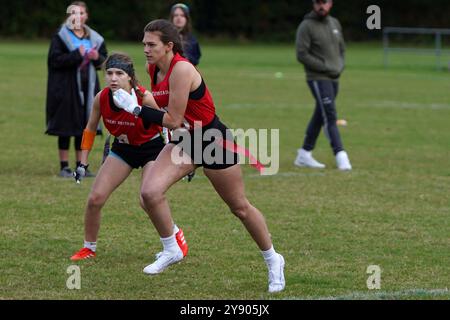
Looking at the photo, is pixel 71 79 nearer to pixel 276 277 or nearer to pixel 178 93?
pixel 178 93

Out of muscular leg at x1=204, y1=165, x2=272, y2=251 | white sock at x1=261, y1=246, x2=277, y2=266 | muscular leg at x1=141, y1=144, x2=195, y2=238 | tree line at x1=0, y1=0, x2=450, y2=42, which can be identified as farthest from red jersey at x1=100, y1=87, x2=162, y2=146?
tree line at x1=0, y1=0, x2=450, y2=42

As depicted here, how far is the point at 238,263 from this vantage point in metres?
8.16

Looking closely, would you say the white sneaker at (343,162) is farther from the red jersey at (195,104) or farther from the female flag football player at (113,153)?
the red jersey at (195,104)

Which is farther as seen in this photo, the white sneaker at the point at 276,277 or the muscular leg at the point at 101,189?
the muscular leg at the point at 101,189

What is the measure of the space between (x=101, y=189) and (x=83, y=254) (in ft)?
1.81

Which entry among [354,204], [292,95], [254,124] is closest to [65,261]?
[354,204]

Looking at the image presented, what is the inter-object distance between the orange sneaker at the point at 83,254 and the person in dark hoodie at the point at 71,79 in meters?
4.25

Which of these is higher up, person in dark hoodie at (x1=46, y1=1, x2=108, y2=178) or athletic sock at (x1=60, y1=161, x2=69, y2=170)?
person in dark hoodie at (x1=46, y1=1, x2=108, y2=178)

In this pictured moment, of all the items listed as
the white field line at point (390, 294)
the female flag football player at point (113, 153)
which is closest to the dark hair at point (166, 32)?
the female flag football player at point (113, 153)

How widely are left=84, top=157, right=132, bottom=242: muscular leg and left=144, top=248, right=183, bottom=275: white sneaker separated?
0.70m

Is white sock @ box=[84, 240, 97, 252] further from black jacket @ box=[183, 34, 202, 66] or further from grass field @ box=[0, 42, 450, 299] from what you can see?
black jacket @ box=[183, 34, 202, 66]

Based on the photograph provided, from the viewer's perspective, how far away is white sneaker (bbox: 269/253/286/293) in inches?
284

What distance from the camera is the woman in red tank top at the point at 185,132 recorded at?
23.6ft

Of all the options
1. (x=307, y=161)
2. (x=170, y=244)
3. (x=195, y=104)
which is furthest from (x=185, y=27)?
(x=195, y=104)
